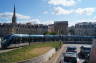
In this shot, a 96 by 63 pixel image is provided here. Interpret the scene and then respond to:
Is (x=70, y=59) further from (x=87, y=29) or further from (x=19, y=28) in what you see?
(x=87, y=29)

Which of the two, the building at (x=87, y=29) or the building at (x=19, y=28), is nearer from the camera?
the building at (x=19, y=28)

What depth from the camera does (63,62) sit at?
16.4 metres

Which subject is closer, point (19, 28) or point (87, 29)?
point (19, 28)

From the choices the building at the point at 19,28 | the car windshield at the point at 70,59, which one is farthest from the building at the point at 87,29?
the car windshield at the point at 70,59

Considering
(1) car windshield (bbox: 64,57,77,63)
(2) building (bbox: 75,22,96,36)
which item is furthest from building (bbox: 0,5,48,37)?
(1) car windshield (bbox: 64,57,77,63)

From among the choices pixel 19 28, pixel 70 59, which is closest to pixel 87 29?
pixel 19 28

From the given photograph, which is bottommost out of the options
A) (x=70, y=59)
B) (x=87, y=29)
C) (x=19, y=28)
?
(x=70, y=59)

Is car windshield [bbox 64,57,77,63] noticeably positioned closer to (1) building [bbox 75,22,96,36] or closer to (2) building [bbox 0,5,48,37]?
(2) building [bbox 0,5,48,37]

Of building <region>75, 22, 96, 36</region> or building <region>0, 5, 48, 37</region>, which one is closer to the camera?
building <region>0, 5, 48, 37</region>

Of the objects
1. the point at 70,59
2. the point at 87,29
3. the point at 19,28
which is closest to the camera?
the point at 70,59

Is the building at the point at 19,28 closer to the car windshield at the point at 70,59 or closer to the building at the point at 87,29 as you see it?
the building at the point at 87,29

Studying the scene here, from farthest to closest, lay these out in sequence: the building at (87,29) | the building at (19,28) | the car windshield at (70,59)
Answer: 1. the building at (87,29)
2. the building at (19,28)
3. the car windshield at (70,59)

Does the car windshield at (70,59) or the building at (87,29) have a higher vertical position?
the building at (87,29)

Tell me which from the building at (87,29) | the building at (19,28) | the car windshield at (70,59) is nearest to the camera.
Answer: the car windshield at (70,59)
